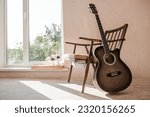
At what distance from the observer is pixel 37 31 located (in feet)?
13.5

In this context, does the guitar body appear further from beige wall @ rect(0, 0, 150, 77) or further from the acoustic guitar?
beige wall @ rect(0, 0, 150, 77)

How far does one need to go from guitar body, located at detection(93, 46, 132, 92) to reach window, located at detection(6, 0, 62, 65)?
1.74 meters

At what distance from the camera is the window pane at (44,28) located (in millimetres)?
4094

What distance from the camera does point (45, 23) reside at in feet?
13.5

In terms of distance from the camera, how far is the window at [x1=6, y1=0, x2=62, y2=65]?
409cm

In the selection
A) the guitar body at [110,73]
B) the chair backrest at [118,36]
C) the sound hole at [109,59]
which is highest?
A: the chair backrest at [118,36]

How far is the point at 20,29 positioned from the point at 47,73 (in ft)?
3.24

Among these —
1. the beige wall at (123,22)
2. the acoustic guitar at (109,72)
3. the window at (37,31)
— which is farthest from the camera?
the window at (37,31)

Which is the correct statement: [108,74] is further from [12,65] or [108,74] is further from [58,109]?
[12,65]

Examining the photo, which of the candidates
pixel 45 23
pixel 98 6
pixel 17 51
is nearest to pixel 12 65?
pixel 17 51

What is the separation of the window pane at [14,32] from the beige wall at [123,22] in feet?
2.88

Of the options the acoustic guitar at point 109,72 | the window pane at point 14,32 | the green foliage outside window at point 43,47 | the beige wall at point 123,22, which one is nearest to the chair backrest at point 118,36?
the acoustic guitar at point 109,72

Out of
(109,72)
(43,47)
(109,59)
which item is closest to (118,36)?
(109,59)

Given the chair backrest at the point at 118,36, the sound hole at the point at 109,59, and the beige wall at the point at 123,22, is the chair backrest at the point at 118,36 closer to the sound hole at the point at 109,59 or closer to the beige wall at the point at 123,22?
the sound hole at the point at 109,59
